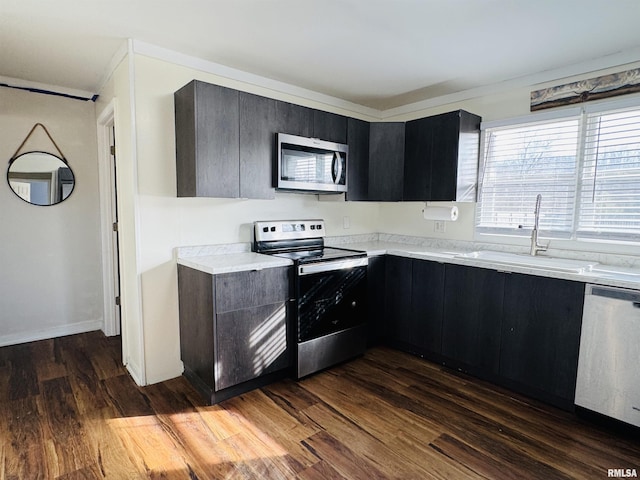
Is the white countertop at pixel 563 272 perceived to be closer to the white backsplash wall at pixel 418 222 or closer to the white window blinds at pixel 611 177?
the white window blinds at pixel 611 177

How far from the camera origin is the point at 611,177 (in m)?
2.49

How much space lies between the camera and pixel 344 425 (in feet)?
6.92

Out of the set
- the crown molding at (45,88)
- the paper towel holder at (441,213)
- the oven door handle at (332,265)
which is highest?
the crown molding at (45,88)

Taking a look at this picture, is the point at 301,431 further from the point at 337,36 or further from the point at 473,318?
the point at 337,36

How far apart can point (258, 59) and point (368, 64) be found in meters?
0.82

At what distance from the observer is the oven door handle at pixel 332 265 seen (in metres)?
2.56

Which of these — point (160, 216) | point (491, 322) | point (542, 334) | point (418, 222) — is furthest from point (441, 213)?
point (160, 216)

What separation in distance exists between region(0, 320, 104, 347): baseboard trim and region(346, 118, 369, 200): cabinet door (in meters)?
2.88

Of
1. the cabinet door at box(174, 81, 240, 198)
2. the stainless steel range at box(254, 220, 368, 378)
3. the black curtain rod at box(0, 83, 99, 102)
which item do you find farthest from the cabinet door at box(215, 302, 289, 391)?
the black curtain rod at box(0, 83, 99, 102)

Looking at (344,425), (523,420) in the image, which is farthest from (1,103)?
(523,420)

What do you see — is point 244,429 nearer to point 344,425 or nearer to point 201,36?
point 344,425

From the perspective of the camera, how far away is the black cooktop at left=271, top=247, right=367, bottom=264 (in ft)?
8.62

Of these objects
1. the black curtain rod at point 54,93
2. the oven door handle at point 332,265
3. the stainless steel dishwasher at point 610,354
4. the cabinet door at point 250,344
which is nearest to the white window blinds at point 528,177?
the stainless steel dishwasher at point 610,354

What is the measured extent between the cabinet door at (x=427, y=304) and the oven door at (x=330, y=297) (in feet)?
1.41
